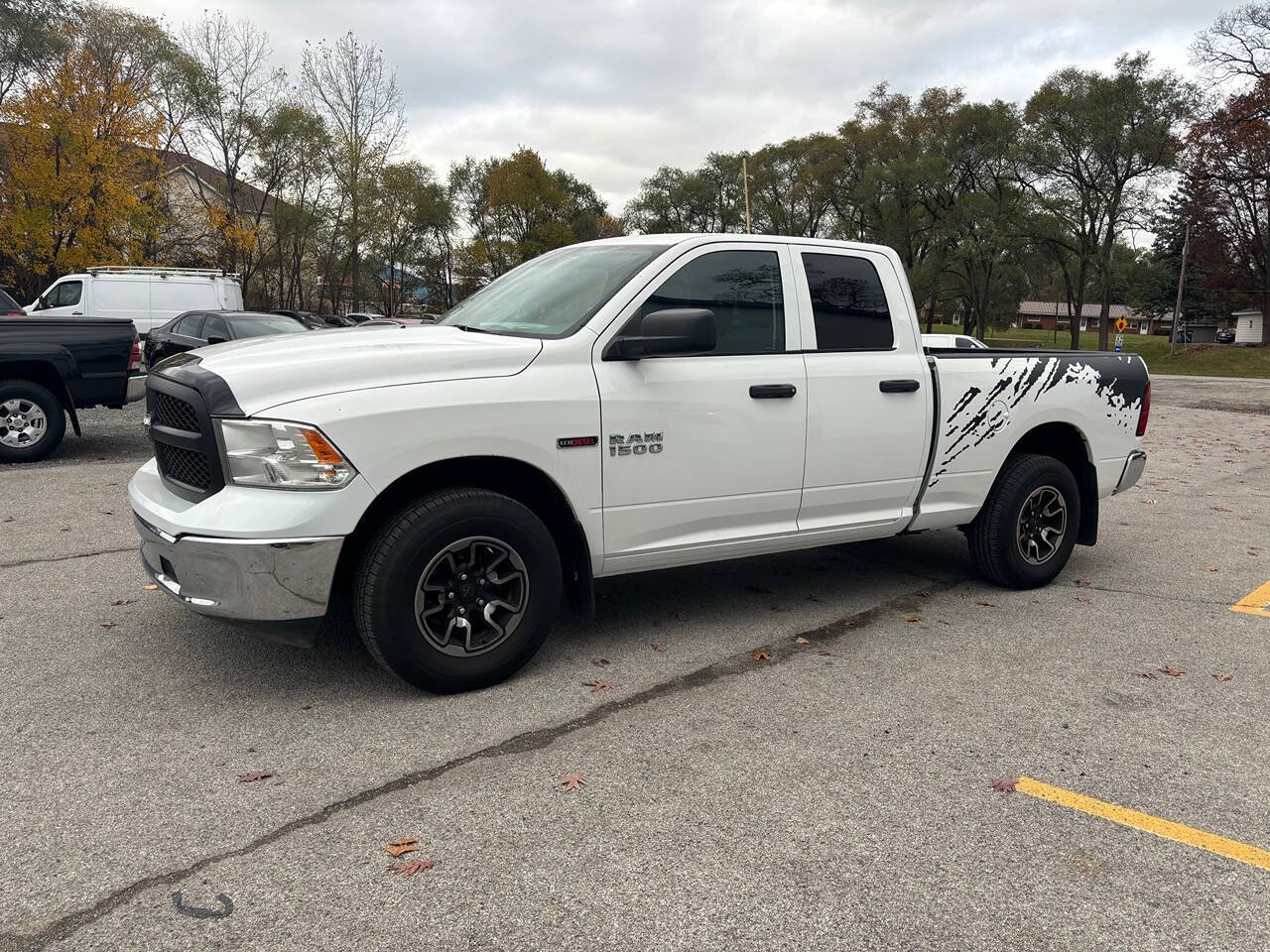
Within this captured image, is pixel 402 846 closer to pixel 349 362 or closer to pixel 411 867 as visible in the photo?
pixel 411 867

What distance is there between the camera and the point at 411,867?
2.60 meters

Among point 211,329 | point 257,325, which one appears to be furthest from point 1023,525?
point 211,329

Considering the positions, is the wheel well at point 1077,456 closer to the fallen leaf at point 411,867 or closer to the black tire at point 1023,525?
the black tire at point 1023,525

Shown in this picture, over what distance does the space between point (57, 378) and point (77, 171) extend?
22393 millimetres

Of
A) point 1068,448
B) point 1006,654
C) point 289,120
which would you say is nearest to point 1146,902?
point 1006,654

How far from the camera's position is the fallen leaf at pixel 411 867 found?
8.46ft

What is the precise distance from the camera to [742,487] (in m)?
4.37

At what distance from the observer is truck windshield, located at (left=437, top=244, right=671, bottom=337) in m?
4.18

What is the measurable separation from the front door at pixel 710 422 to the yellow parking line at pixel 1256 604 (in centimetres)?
280

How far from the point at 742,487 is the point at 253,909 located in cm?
271

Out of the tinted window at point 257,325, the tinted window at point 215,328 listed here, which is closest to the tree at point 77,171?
the tinted window at point 215,328

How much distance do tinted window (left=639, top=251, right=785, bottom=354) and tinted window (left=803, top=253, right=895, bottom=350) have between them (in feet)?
0.78

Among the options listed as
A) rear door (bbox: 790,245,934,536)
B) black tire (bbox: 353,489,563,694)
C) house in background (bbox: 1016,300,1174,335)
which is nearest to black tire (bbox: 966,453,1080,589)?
rear door (bbox: 790,245,934,536)

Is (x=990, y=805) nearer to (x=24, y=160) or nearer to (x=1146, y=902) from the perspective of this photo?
(x=1146, y=902)
